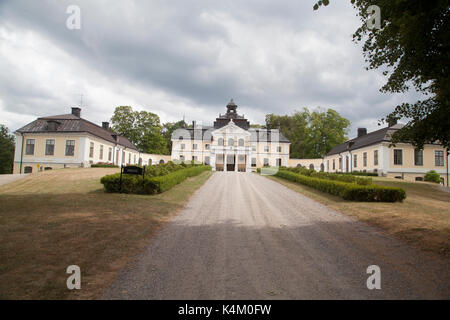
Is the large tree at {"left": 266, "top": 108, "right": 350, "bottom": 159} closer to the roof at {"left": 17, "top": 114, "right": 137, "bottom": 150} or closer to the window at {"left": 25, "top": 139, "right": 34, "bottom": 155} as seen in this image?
the roof at {"left": 17, "top": 114, "right": 137, "bottom": 150}

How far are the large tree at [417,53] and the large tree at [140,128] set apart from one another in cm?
4825

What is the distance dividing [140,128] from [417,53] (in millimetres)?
50673

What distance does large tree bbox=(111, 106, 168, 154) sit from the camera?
50.5 metres

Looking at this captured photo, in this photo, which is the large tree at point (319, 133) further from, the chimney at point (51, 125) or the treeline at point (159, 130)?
the chimney at point (51, 125)

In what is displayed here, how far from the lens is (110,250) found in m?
5.03

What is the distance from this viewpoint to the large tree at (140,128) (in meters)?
50.5

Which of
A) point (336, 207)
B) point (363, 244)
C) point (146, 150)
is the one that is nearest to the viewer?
point (363, 244)

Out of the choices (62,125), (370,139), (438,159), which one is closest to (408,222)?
(438,159)

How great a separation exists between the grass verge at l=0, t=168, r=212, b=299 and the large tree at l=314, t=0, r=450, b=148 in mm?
6297

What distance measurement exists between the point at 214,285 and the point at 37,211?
6995 mm

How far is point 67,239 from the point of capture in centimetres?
A: 547

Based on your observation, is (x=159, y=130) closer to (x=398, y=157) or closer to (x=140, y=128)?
(x=140, y=128)
